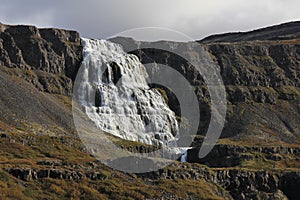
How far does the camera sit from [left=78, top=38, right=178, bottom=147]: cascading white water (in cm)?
15312

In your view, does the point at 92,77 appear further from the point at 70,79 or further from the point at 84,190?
the point at 84,190

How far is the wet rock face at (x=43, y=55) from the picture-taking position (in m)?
155

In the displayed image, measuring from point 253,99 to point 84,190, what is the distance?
A: 108888 millimetres

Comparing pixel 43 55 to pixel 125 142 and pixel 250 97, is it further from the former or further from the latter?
pixel 250 97

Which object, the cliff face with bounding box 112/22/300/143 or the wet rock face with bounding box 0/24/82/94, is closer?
the wet rock face with bounding box 0/24/82/94

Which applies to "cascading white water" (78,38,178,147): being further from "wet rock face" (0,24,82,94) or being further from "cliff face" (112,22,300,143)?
"cliff face" (112,22,300,143)

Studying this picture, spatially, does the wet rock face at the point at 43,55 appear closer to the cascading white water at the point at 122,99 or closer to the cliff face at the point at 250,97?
the cascading white water at the point at 122,99

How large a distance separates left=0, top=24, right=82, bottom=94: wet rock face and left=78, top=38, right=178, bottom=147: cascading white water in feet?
14.6

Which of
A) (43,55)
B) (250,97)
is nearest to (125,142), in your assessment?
(43,55)

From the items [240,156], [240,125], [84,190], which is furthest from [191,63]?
[84,190]

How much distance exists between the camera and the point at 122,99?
163 metres

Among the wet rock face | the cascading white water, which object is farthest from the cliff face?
the wet rock face

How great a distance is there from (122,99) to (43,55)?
1008 inches

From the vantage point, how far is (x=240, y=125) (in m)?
171
